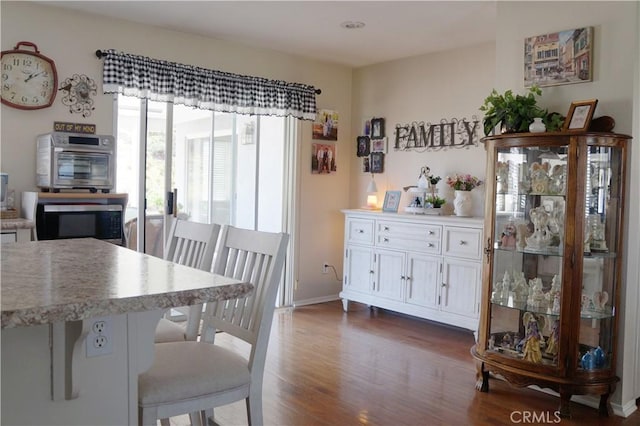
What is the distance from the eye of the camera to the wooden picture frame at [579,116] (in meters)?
2.99

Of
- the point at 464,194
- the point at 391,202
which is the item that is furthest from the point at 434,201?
the point at 391,202

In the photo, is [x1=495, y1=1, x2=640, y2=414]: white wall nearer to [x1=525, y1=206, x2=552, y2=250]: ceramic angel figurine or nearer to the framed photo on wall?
the framed photo on wall

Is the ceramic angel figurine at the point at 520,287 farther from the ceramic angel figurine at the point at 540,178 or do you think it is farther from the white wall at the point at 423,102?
the white wall at the point at 423,102

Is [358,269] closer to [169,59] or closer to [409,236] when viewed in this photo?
[409,236]

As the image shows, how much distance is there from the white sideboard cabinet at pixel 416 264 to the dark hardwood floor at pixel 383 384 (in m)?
0.26

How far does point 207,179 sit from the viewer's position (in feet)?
16.4

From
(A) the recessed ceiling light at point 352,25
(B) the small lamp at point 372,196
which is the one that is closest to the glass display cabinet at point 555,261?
(A) the recessed ceiling light at point 352,25

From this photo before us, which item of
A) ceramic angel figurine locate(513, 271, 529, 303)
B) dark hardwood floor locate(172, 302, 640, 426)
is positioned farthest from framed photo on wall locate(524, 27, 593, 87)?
dark hardwood floor locate(172, 302, 640, 426)

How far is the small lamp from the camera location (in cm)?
549

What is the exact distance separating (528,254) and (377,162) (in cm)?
258

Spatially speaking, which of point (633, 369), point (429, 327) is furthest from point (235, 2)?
point (633, 369)

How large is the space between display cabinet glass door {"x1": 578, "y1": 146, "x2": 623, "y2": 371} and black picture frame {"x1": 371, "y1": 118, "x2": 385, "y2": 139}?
2778mm

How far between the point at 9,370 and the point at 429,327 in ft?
13.0

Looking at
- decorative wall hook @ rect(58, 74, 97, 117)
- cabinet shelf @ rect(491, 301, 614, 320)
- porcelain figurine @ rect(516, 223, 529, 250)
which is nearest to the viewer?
cabinet shelf @ rect(491, 301, 614, 320)
